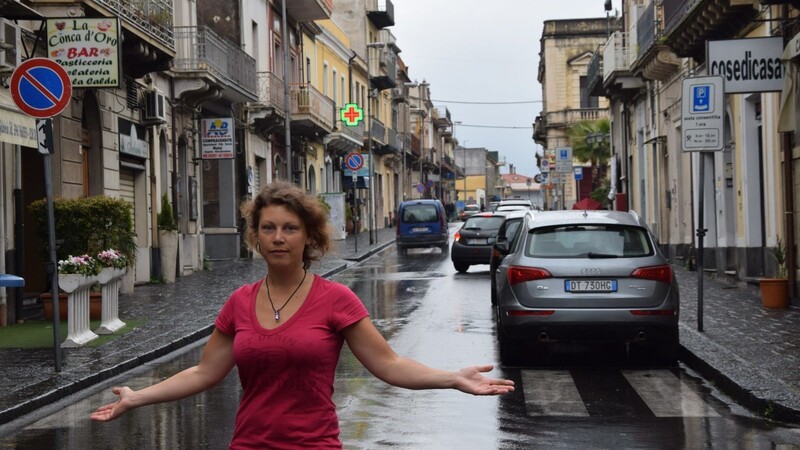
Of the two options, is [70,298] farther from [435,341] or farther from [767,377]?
[767,377]

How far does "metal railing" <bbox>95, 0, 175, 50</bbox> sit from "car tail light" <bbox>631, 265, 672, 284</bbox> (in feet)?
37.7

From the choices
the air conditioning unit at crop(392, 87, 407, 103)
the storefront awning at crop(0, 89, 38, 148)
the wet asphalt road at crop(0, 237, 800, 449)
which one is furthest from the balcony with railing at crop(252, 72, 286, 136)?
the air conditioning unit at crop(392, 87, 407, 103)

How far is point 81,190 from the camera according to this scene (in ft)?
71.3

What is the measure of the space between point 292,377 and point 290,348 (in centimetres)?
9

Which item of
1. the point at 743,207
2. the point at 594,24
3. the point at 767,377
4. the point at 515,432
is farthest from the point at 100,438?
the point at 594,24

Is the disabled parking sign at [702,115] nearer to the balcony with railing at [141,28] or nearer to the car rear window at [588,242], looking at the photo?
the car rear window at [588,242]

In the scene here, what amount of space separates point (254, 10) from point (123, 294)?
17.2 m

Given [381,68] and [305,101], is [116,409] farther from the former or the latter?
[381,68]

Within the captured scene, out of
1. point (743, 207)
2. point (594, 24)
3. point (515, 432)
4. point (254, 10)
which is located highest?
point (594, 24)

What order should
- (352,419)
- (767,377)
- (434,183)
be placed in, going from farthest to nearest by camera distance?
(434,183) → (767,377) → (352,419)

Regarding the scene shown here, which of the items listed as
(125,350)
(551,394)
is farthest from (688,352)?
(125,350)

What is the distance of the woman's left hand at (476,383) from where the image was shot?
3971 mm

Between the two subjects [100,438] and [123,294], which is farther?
[123,294]

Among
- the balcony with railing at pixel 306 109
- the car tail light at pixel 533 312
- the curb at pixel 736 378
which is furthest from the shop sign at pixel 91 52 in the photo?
the balcony with railing at pixel 306 109
